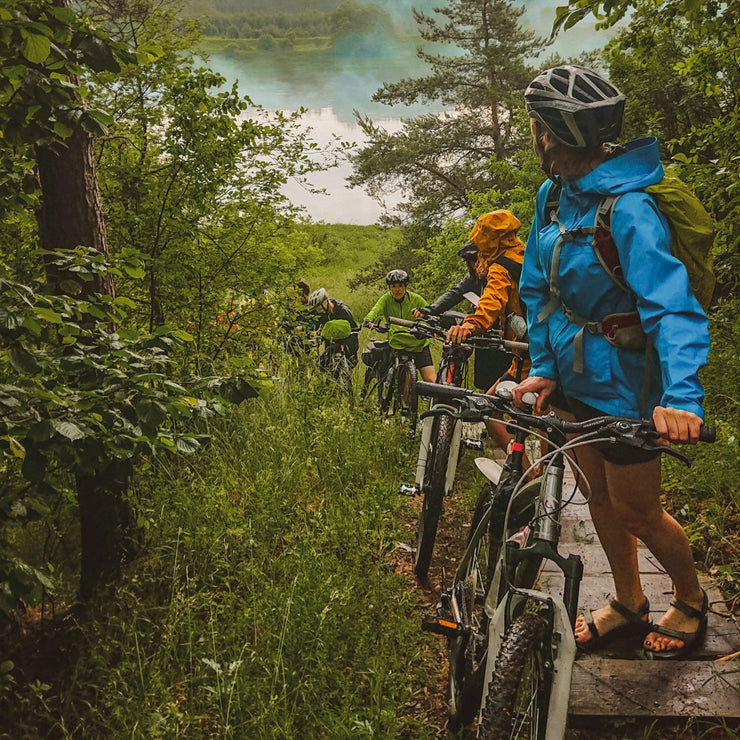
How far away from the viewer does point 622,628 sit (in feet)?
8.93

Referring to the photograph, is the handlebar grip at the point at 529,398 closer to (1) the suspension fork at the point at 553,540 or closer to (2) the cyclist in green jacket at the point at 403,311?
(1) the suspension fork at the point at 553,540

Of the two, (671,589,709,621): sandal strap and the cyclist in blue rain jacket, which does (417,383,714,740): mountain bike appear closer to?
the cyclist in blue rain jacket

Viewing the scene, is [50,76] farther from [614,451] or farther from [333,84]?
[333,84]

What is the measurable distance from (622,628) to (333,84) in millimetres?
35061

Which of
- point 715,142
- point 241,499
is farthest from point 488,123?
point 241,499

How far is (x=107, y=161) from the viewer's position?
4.68 meters

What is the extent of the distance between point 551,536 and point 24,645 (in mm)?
3099

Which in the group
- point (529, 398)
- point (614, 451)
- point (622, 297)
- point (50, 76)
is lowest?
Result: point (614, 451)

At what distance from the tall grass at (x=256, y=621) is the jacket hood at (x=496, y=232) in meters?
1.86

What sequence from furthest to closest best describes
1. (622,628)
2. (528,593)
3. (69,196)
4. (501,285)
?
(501,285), (69,196), (622,628), (528,593)

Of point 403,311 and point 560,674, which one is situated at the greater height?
point 403,311

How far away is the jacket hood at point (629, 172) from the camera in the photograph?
Result: 2.00 meters

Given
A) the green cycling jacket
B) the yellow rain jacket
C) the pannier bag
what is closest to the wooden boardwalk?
the yellow rain jacket

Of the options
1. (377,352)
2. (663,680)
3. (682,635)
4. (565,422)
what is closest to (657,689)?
(663,680)
